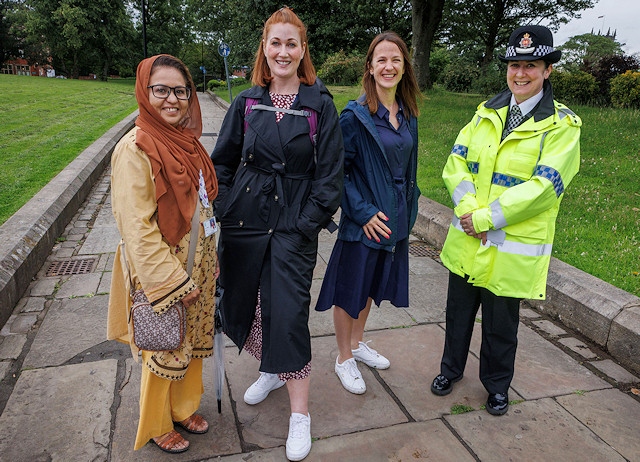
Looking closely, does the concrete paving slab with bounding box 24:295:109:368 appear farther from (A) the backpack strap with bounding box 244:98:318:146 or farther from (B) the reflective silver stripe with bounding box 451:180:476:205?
(B) the reflective silver stripe with bounding box 451:180:476:205

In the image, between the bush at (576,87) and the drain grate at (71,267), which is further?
the bush at (576,87)

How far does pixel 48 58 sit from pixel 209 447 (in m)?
69.7

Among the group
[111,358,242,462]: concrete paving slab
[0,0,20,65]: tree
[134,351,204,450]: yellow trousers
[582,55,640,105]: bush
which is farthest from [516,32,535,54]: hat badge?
[0,0,20,65]: tree

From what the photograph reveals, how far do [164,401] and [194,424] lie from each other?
12.0 inches

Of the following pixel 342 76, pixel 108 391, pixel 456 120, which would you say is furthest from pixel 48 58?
pixel 108 391

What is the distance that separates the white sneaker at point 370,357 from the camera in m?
3.21

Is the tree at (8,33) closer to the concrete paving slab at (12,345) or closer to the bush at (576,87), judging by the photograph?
the bush at (576,87)

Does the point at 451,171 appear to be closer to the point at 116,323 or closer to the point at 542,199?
the point at 542,199

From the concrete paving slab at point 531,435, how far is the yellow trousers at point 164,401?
142 cm

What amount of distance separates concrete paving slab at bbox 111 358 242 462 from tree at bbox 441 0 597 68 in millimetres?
22094

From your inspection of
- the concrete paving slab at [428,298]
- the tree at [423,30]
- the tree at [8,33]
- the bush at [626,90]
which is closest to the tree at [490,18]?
the tree at [423,30]

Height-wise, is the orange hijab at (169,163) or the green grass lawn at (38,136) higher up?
the orange hijab at (169,163)

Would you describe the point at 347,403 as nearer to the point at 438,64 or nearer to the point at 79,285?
the point at 79,285

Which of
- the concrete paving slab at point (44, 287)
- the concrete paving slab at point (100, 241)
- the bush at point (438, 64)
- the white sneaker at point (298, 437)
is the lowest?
the concrete paving slab at point (44, 287)
